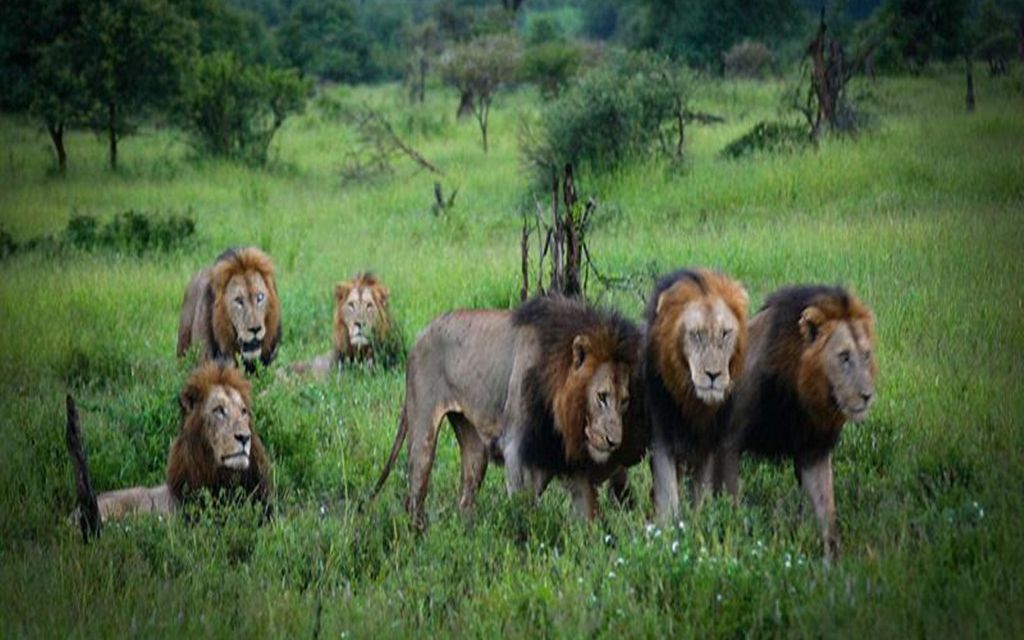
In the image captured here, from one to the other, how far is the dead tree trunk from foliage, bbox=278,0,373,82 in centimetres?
4095

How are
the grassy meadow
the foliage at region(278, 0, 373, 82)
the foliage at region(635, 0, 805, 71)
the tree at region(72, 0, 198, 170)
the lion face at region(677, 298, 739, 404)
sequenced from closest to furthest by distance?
the grassy meadow, the lion face at region(677, 298, 739, 404), the tree at region(72, 0, 198, 170), the foliage at region(635, 0, 805, 71), the foliage at region(278, 0, 373, 82)

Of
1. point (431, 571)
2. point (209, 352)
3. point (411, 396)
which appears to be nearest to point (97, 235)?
point (209, 352)

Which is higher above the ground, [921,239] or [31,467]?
[921,239]

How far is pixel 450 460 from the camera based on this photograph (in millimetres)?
8727

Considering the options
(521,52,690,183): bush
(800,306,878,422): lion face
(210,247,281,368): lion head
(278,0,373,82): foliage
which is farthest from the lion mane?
(278,0,373,82): foliage

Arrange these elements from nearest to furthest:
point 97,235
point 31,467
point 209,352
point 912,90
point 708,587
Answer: point 708,587 → point 31,467 → point 209,352 → point 97,235 → point 912,90

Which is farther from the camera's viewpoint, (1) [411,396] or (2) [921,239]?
(2) [921,239]

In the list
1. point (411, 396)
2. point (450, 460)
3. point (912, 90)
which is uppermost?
point (912, 90)

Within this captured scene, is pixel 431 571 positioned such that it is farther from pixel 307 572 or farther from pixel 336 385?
pixel 336 385

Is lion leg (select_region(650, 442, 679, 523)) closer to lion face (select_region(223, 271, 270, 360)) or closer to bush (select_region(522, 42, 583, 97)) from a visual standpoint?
lion face (select_region(223, 271, 270, 360))

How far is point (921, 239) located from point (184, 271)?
7816 mm

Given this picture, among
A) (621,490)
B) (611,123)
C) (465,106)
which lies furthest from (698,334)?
(465,106)

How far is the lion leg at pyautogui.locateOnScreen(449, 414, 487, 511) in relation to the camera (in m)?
7.62

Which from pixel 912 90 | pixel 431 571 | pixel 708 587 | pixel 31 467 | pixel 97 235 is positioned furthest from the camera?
pixel 912 90
